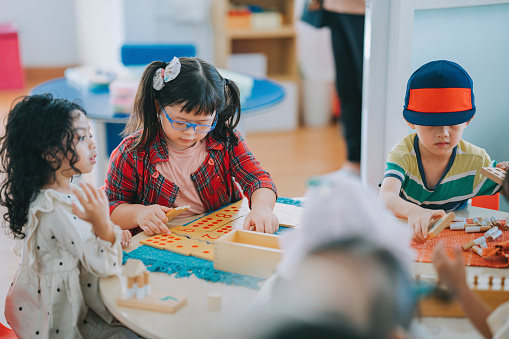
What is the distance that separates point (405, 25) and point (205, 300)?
1179mm

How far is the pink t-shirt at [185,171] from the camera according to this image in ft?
5.42

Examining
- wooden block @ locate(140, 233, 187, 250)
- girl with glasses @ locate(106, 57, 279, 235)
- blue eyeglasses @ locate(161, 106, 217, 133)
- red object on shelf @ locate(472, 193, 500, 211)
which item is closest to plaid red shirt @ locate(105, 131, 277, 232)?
girl with glasses @ locate(106, 57, 279, 235)

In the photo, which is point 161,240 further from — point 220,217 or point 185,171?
point 185,171

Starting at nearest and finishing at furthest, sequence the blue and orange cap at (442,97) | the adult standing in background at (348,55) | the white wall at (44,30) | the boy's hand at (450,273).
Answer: the boy's hand at (450,273) < the blue and orange cap at (442,97) < the adult standing in background at (348,55) < the white wall at (44,30)

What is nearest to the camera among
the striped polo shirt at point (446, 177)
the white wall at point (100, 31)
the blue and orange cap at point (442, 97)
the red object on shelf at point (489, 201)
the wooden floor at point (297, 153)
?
the blue and orange cap at point (442, 97)

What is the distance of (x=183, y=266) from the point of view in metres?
1.23

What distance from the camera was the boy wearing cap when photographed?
57.6 inches

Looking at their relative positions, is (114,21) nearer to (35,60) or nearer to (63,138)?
(35,60)

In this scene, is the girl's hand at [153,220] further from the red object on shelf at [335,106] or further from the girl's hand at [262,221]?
the red object on shelf at [335,106]

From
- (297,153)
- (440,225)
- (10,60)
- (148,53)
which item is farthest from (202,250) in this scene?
(10,60)

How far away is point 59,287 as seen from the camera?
1183mm

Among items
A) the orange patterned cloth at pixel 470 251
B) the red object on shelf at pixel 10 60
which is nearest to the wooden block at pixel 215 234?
the orange patterned cloth at pixel 470 251

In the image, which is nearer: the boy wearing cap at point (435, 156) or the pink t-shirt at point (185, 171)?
the boy wearing cap at point (435, 156)

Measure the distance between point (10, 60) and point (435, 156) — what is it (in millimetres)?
5010
